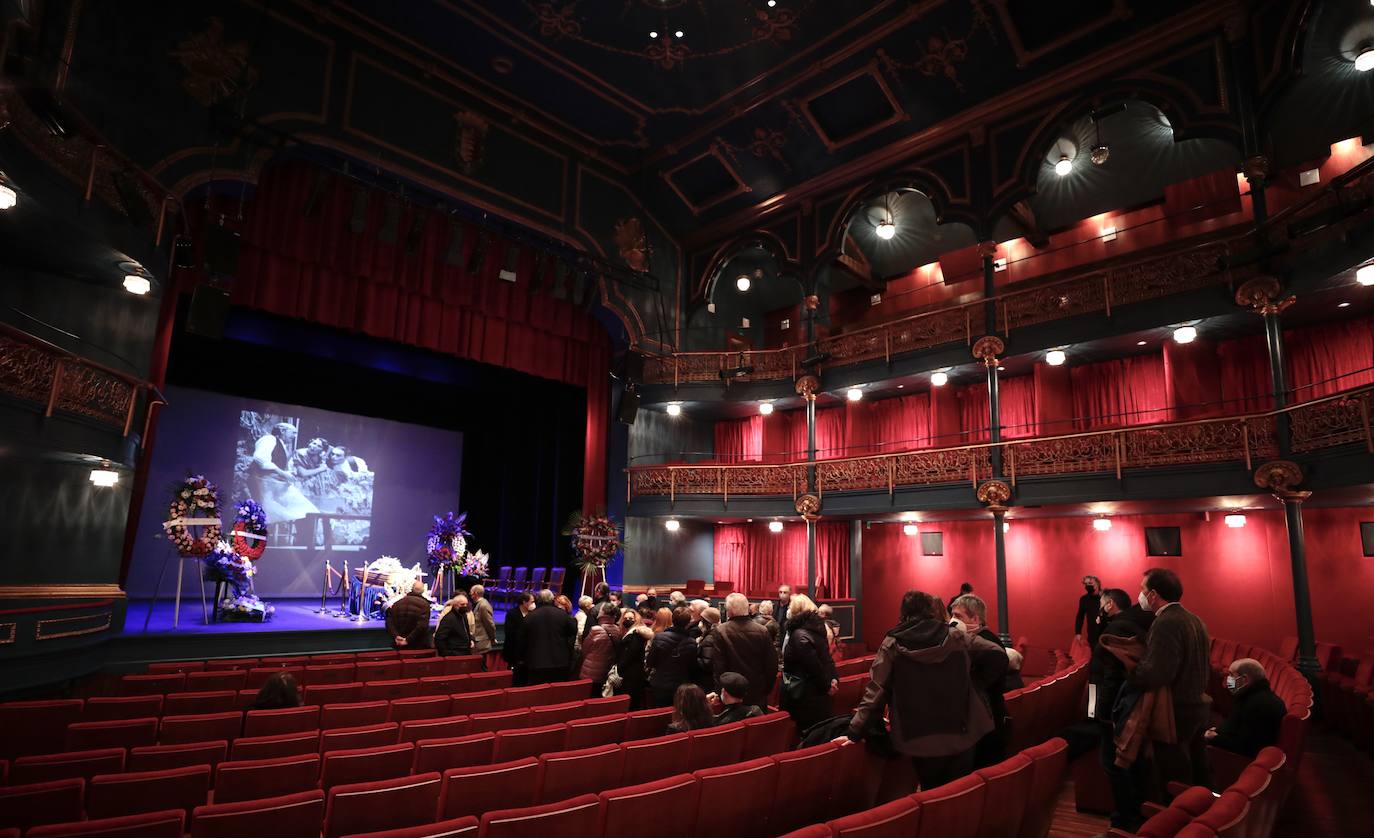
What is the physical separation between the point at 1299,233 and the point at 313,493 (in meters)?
17.3

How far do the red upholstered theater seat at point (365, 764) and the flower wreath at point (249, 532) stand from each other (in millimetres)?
9005

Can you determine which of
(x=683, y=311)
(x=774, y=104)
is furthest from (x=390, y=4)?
(x=683, y=311)

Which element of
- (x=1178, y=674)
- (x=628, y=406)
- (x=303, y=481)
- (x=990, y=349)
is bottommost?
(x=1178, y=674)

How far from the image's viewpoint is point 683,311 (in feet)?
56.4

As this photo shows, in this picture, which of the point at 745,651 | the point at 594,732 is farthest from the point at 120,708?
the point at 745,651

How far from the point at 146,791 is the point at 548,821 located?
1.89 meters

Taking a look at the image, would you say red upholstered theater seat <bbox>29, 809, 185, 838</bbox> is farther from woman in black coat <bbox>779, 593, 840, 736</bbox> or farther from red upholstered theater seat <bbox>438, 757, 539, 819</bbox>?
woman in black coat <bbox>779, 593, 840, 736</bbox>

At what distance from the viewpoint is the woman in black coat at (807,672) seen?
14.8 ft

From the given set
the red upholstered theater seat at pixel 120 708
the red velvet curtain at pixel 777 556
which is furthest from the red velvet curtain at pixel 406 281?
the red upholstered theater seat at pixel 120 708

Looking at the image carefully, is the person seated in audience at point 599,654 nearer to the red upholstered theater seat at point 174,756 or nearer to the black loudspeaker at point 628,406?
the red upholstered theater seat at point 174,756

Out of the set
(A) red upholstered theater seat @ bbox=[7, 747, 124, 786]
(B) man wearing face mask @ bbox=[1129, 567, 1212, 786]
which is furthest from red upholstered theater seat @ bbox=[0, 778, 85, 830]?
(B) man wearing face mask @ bbox=[1129, 567, 1212, 786]

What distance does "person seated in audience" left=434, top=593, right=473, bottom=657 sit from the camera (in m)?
7.62

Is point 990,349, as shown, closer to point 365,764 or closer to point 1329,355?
point 1329,355

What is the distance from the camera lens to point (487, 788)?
3105 millimetres
